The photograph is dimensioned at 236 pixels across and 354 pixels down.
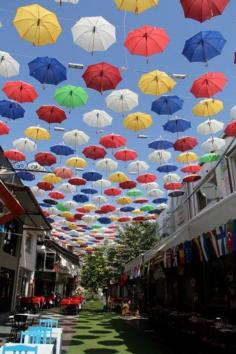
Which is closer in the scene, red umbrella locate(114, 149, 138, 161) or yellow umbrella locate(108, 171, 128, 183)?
red umbrella locate(114, 149, 138, 161)

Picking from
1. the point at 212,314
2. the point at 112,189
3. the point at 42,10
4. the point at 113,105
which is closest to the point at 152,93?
the point at 113,105

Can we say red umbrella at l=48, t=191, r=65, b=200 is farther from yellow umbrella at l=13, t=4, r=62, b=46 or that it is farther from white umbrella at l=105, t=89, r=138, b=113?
yellow umbrella at l=13, t=4, r=62, b=46

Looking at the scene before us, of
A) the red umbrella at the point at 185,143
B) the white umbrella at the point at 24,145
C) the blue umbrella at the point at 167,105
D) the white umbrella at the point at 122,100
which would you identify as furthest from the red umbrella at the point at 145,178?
the white umbrella at the point at 122,100

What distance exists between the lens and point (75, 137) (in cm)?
1441

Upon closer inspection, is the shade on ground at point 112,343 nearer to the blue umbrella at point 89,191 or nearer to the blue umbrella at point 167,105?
the blue umbrella at point 89,191

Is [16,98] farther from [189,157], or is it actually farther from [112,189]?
[112,189]

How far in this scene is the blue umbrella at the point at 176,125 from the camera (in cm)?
1318

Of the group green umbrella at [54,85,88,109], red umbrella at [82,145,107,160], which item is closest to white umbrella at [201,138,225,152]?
red umbrella at [82,145,107,160]

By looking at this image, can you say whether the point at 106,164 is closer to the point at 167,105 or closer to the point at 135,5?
the point at 167,105

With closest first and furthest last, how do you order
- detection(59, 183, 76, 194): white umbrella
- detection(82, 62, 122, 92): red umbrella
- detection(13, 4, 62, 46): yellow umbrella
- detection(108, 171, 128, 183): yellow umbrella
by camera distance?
detection(13, 4, 62, 46): yellow umbrella → detection(82, 62, 122, 92): red umbrella → detection(108, 171, 128, 183): yellow umbrella → detection(59, 183, 76, 194): white umbrella

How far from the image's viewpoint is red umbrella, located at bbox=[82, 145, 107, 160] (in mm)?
14935

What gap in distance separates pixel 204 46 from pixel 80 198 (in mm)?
13257

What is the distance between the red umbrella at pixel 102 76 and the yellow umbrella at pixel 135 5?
2.29 metres

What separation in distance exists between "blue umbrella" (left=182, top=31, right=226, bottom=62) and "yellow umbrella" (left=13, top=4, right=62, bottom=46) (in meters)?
3.42
